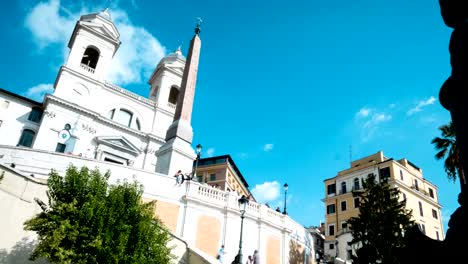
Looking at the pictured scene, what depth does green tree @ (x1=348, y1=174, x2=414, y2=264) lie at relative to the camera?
72.1 ft

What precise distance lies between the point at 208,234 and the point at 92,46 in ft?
92.5

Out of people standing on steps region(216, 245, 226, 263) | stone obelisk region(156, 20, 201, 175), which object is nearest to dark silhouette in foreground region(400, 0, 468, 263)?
people standing on steps region(216, 245, 226, 263)

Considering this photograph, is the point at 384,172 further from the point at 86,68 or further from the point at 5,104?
the point at 5,104

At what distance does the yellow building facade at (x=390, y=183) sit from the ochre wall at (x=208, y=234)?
28762 mm

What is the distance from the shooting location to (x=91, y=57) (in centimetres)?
4169

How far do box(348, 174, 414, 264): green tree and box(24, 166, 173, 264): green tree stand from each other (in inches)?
527

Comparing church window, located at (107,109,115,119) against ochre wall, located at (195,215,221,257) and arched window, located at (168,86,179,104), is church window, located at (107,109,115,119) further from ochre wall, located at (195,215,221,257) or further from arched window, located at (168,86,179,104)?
ochre wall, located at (195,215,221,257)

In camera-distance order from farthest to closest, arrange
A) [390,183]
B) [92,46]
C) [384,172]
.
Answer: [384,172] < [390,183] < [92,46]

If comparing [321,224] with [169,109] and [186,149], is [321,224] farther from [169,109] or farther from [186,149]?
[186,149]

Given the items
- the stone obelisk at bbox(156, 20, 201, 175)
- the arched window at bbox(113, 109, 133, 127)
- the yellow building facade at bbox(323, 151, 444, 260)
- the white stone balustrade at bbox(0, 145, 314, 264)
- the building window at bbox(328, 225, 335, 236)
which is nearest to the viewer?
the white stone balustrade at bbox(0, 145, 314, 264)

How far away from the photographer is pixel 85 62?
136ft

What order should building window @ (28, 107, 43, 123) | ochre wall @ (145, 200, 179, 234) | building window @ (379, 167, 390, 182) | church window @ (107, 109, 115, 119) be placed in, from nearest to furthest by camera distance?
ochre wall @ (145, 200, 179, 234) → building window @ (28, 107, 43, 123) → church window @ (107, 109, 115, 119) → building window @ (379, 167, 390, 182)

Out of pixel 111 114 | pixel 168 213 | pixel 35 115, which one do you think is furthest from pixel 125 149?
pixel 168 213

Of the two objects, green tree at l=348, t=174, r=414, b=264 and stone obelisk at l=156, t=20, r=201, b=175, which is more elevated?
stone obelisk at l=156, t=20, r=201, b=175
